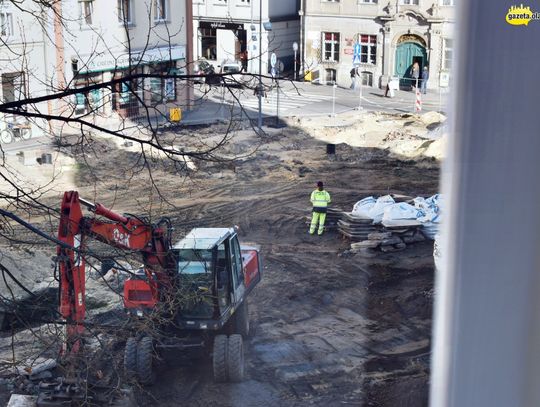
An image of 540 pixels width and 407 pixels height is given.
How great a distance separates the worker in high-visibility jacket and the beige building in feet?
13.1

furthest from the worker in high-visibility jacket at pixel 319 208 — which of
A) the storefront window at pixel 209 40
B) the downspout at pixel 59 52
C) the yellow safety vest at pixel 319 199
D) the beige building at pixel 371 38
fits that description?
the storefront window at pixel 209 40

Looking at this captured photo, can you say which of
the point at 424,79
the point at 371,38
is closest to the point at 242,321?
the point at 371,38

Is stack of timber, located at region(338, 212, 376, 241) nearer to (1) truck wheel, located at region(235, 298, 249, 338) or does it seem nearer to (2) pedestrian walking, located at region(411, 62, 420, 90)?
(1) truck wheel, located at region(235, 298, 249, 338)

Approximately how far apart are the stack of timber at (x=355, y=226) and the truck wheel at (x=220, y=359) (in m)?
5.35

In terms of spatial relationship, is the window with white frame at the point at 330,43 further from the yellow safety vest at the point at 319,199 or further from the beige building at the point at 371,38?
the yellow safety vest at the point at 319,199

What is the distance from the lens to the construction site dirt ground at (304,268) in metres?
8.05

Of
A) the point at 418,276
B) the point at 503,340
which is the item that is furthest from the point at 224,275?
the point at 503,340

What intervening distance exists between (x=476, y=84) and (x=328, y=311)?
30.8 ft

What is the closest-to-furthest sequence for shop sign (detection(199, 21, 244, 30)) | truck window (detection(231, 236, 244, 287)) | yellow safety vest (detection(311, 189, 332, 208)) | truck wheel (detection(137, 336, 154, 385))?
truck wheel (detection(137, 336, 154, 385)) < truck window (detection(231, 236, 244, 287)) < yellow safety vest (detection(311, 189, 332, 208)) < shop sign (detection(199, 21, 244, 30))

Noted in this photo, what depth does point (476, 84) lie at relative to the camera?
1.20m

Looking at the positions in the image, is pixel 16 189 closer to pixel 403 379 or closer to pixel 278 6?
pixel 403 379

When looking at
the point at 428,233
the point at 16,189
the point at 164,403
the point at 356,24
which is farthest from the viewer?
the point at 356,24

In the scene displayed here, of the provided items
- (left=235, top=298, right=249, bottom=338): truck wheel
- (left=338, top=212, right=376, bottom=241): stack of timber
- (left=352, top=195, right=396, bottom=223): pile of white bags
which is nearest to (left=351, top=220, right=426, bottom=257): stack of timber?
(left=338, top=212, right=376, bottom=241): stack of timber

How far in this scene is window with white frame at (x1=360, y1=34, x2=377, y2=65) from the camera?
17.5 m
